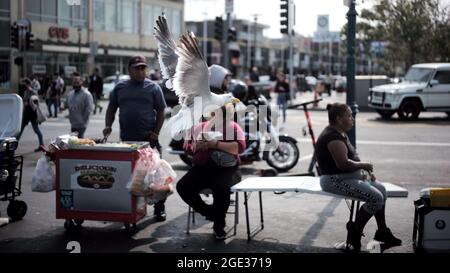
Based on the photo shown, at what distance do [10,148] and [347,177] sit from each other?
3.49 m

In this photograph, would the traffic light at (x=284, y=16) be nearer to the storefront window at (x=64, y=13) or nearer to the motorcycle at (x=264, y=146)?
the motorcycle at (x=264, y=146)

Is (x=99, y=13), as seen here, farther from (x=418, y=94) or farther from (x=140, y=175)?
(x=418, y=94)

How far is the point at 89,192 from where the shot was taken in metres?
5.75

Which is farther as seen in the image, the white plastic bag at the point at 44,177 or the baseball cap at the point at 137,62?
the baseball cap at the point at 137,62

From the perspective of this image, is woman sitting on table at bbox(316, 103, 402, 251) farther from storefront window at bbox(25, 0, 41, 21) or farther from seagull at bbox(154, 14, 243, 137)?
storefront window at bbox(25, 0, 41, 21)

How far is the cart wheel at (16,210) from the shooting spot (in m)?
6.41

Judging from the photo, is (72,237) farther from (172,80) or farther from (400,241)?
(400,241)

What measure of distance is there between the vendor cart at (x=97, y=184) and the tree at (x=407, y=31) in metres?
5.88

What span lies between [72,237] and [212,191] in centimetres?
147

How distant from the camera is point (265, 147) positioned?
1034 centimetres

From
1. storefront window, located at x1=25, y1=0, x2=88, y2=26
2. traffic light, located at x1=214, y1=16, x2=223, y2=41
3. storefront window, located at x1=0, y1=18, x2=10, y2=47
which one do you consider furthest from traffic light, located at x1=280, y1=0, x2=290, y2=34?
traffic light, located at x1=214, y1=16, x2=223, y2=41

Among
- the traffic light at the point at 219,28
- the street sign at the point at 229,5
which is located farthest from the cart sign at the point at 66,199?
the traffic light at the point at 219,28

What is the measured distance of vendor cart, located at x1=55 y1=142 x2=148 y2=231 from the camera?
5641mm
